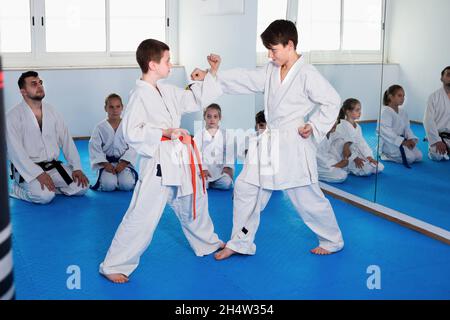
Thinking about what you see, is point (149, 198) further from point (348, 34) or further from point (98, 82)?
point (98, 82)

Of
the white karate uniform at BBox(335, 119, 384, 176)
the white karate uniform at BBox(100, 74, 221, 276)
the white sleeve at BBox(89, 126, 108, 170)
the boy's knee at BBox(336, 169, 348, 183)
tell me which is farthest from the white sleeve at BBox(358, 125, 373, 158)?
the white sleeve at BBox(89, 126, 108, 170)

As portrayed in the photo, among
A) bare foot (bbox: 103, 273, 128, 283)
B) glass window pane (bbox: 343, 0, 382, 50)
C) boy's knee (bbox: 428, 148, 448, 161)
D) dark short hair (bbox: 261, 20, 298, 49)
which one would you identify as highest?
glass window pane (bbox: 343, 0, 382, 50)

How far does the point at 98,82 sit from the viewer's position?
284 inches

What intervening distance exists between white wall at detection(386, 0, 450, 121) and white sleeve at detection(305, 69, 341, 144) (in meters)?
1.20

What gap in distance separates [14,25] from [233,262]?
474 cm

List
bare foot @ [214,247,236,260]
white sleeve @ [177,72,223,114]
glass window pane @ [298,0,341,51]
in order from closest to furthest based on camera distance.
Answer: white sleeve @ [177,72,223,114] < bare foot @ [214,247,236,260] < glass window pane @ [298,0,341,51]

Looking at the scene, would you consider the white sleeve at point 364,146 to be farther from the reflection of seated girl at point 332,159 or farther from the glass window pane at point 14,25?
the glass window pane at point 14,25

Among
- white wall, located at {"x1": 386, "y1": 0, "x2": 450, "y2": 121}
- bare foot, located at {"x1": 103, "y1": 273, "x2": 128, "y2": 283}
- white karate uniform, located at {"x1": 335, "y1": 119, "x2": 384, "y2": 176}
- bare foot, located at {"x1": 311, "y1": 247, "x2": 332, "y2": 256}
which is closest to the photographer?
bare foot, located at {"x1": 103, "y1": 273, "x2": 128, "y2": 283}

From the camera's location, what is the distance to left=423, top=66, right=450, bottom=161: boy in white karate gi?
4434mm

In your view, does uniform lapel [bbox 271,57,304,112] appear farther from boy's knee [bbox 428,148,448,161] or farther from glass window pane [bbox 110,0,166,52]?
glass window pane [bbox 110,0,166,52]

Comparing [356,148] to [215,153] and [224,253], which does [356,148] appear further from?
[224,253]

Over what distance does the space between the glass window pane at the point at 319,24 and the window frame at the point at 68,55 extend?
2.65 meters

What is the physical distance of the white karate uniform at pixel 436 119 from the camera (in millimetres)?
4469
